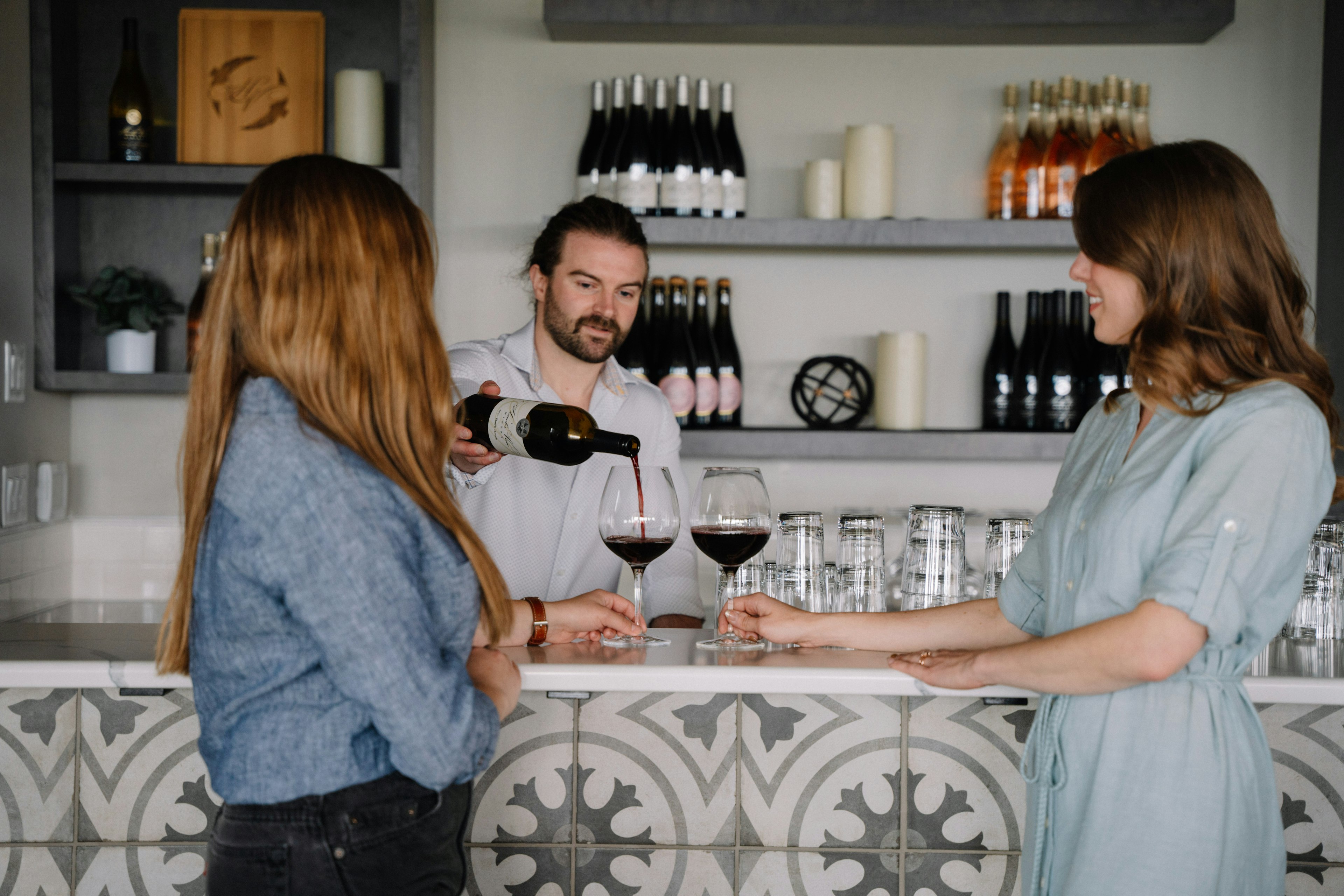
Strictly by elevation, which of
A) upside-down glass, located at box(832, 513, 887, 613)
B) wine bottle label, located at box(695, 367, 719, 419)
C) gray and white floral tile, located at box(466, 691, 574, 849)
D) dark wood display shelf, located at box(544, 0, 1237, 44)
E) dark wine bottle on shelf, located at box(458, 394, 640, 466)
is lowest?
gray and white floral tile, located at box(466, 691, 574, 849)

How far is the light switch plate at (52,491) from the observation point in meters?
2.29

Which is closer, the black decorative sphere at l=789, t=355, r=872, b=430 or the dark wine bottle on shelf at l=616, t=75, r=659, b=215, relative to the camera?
the dark wine bottle on shelf at l=616, t=75, r=659, b=215

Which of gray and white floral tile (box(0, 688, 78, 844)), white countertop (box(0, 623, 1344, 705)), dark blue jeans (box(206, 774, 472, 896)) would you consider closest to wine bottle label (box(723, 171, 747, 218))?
white countertop (box(0, 623, 1344, 705))

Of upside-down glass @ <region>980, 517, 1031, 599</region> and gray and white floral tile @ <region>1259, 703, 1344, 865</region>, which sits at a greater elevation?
upside-down glass @ <region>980, 517, 1031, 599</region>

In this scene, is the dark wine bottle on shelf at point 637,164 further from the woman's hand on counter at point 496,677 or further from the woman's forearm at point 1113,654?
the woman's forearm at point 1113,654

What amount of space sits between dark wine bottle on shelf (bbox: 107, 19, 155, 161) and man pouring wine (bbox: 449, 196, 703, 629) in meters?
0.90

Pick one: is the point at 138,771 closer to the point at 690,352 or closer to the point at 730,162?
the point at 690,352

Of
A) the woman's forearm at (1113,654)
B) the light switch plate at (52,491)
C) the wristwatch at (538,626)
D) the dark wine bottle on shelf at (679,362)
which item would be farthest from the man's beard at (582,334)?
the light switch plate at (52,491)

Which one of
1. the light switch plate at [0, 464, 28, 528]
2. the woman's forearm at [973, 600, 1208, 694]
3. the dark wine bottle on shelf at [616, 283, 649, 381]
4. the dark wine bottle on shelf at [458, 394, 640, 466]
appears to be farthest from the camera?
the dark wine bottle on shelf at [616, 283, 649, 381]

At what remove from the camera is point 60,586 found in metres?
2.33

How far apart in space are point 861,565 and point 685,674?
35 centimetres

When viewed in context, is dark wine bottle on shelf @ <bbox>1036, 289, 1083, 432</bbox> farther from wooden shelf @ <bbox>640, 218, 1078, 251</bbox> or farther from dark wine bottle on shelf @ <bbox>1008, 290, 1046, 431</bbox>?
wooden shelf @ <bbox>640, 218, 1078, 251</bbox>

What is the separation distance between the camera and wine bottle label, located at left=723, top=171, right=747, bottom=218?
2295mm

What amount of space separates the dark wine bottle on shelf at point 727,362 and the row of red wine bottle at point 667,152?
0.68ft
